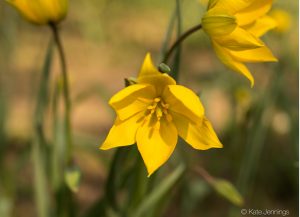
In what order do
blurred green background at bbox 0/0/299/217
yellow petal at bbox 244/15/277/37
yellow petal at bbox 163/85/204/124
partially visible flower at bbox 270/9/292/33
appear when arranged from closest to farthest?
yellow petal at bbox 163/85/204/124 < yellow petal at bbox 244/15/277/37 < blurred green background at bbox 0/0/299/217 < partially visible flower at bbox 270/9/292/33

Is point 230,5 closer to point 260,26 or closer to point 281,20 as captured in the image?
point 260,26

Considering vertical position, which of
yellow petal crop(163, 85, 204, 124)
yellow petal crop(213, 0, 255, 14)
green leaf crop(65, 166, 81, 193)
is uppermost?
yellow petal crop(213, 0, 255, 14)

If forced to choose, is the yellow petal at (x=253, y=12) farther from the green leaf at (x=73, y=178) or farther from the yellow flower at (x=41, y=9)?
the green leaf at (x=73, y=178)

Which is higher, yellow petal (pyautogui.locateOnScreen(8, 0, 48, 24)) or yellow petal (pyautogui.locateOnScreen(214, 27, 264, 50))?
yellow petal (pyautogui.locateOnScreen(8, 0, 48, 24))

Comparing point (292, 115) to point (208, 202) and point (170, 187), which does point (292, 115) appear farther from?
point (170, 187)

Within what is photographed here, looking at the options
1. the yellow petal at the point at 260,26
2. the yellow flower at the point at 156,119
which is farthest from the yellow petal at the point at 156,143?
the yellow petal at the point at 260,26

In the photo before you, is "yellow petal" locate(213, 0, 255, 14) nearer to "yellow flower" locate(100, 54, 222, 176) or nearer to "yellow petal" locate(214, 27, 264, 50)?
"yellow petal" locate(214, 27, 264, 50)

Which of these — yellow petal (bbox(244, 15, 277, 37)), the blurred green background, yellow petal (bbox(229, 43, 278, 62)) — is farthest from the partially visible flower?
yellow petal (bbox(229, 43, 278, 62))
